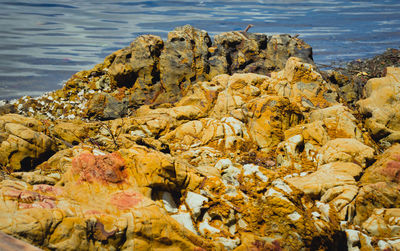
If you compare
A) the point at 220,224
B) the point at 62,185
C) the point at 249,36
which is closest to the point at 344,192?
the point at 220,224

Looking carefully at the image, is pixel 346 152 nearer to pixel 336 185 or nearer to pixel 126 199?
pixel 336 185

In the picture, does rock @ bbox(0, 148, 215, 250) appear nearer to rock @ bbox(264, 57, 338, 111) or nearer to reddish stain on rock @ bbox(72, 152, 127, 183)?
reddish stain on rock @ bbox(72, 152, 127, 183)

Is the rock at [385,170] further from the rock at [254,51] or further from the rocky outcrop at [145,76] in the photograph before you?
the rock at [254,51]

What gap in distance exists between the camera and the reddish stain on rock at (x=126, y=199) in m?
5.52

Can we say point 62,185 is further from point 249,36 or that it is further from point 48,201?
point 249,36

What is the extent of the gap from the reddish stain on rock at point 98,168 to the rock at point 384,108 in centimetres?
1093

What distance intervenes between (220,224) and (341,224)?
A: 3.10 metres

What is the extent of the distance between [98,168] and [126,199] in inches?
36.2

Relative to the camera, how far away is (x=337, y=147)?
1055 centimetres

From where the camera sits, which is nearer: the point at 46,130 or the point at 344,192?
the point at 344,192

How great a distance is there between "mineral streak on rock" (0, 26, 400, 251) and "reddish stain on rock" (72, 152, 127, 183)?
0.02 metres

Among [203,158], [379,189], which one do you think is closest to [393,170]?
[379,189]

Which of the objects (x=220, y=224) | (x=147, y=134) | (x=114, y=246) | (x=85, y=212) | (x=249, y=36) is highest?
(x=249, y=36)

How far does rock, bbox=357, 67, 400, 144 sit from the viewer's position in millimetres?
12461
